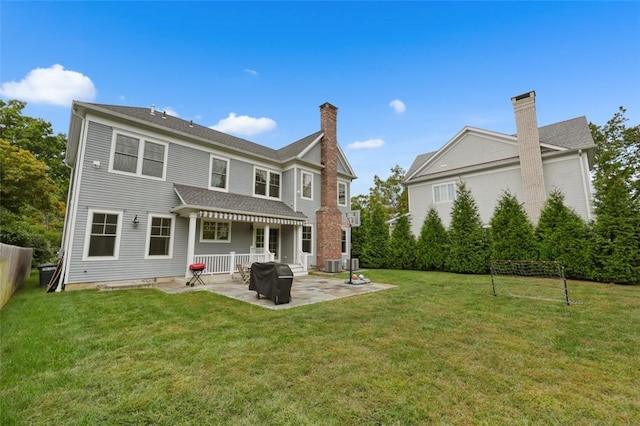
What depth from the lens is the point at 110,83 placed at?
46.8 feet

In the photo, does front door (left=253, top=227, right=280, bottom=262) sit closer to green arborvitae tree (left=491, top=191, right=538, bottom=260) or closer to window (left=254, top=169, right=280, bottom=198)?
window (left=254, top=169, right=280, bottom=198)

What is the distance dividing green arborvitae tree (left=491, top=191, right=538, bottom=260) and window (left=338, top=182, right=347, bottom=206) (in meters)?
9.43

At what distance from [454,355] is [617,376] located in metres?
1.85

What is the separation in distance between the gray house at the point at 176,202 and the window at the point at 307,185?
0.21ft

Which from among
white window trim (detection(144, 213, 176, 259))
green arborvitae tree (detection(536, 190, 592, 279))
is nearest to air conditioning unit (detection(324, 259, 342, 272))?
white window trim (detection(144, 213, 176, 259))

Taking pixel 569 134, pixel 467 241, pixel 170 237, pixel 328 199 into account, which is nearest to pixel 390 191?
pixel 569 134

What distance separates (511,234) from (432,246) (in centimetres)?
408

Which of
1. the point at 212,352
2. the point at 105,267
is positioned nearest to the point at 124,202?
the point at 105,267

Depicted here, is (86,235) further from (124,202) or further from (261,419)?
(261,419)

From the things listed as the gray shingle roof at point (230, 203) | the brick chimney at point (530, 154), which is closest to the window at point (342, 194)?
the gray shingle roof at point (230, 203)

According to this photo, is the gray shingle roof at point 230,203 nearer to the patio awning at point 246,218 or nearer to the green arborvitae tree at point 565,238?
the patio awning at point 246,218

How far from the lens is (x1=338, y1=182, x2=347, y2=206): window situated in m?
19.4

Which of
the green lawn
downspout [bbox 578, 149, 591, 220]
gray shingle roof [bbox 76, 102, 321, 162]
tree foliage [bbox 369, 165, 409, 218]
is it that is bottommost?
the green lawn

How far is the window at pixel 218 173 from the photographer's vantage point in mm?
13661
